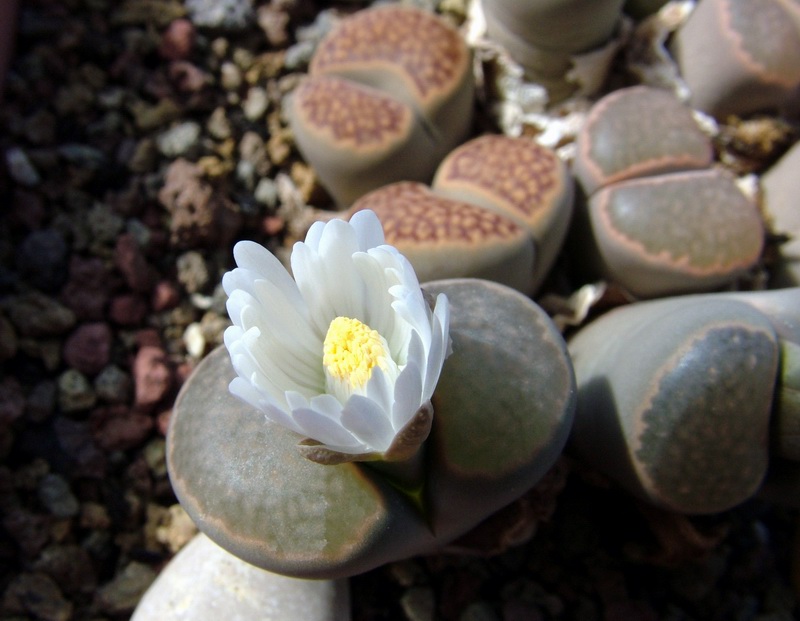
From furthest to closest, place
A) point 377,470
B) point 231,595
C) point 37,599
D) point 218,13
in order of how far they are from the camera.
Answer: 1. point 218,13
2. point 37,599
3. point 231,595
4. point 377,470

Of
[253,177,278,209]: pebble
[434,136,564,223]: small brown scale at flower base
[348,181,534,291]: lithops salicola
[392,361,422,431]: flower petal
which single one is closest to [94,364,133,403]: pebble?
[253,177,278,209]: pebble

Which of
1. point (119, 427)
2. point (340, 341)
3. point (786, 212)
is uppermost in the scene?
point (340, 341)

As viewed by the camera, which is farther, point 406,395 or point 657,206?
point 657,206

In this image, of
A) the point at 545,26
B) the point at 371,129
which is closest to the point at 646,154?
the point at 545,26

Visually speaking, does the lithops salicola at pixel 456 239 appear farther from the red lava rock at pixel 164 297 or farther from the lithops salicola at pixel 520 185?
the red lava rock at pixel 164 297

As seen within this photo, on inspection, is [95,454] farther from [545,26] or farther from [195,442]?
[545,26]

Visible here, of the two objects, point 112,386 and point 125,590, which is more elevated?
point 112,386

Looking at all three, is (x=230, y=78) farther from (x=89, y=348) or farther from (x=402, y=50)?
(x=89, y=348)

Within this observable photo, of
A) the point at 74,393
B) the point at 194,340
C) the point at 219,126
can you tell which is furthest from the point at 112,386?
the point at 219,126
